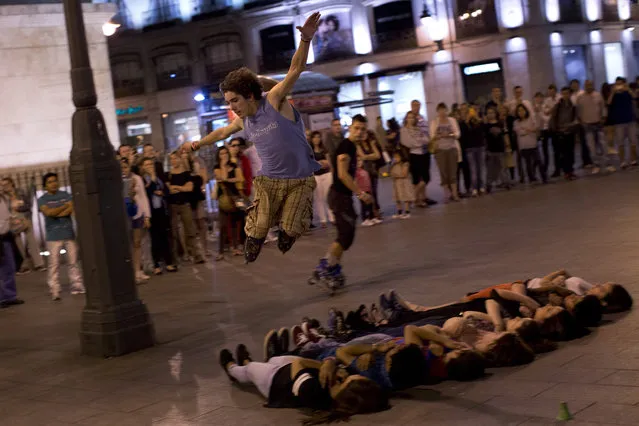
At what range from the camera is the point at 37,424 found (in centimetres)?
657

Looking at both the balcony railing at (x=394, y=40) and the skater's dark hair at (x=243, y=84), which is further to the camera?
the balcony railing at (x=394, y=40)

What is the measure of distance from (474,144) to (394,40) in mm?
22849

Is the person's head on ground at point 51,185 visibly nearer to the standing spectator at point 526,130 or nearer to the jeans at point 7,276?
the jeans at point 7,276

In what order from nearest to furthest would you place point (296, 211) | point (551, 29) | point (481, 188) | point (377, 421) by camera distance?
point (377, 421)
point (296, 211)
point (481, 188)
point (551, 29)

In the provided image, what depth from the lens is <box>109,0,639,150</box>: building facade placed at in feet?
127

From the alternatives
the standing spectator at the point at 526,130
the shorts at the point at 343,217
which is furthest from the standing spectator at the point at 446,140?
the shorts at the point at 343,217

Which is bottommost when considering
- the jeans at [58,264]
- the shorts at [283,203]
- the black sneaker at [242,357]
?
the black sneaker at [242,357]

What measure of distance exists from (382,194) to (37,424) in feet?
59.4

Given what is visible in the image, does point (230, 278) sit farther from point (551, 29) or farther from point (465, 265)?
point (551, 29)

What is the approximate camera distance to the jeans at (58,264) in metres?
13.0

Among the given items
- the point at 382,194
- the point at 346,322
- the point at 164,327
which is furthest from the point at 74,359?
the point at 382,194

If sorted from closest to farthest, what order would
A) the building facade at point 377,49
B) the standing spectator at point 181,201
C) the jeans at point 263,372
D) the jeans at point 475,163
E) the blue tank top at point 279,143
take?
1. the jeans at point 263,372
2. the blue tank top at point 279,143
3. the standing spectator at point 181,201
4. the jeans at point 475,163
5. the building facade at point 377,49

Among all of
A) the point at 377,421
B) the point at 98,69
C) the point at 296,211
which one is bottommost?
the point at 377,421

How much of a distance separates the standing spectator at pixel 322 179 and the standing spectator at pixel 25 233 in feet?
16.3
